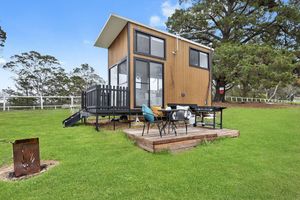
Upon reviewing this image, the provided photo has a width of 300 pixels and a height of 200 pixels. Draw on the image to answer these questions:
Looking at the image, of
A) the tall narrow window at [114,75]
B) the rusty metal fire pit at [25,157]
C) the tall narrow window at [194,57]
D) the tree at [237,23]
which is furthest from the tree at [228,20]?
the rusty metal fire pit at [25,157]

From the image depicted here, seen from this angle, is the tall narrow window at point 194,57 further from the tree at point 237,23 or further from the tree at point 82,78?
the tree at point 82,78

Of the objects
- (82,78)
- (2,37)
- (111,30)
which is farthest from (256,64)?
(82,78)

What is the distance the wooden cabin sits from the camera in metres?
7.13

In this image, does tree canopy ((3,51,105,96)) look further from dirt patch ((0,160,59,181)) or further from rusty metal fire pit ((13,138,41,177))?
rusty metal fire pit ((13,138,41,177))

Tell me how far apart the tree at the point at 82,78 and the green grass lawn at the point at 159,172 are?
2043 centimetres

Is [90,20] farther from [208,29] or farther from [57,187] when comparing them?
[57,187]

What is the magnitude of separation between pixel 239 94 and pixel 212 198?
3370 cm

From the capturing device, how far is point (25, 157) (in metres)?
3.04

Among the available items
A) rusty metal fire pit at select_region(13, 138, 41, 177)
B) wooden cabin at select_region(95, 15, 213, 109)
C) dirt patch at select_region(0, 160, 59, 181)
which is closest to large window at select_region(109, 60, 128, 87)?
wooden cabin at select_region(95, 15, 213, 109)

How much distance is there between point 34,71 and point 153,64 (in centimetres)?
1919

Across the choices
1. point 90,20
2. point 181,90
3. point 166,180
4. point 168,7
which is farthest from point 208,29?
A: point 166,180

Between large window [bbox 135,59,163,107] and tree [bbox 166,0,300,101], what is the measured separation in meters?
10.1

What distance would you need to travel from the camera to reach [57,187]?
8.52 ft

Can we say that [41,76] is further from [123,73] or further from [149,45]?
[149,45]
